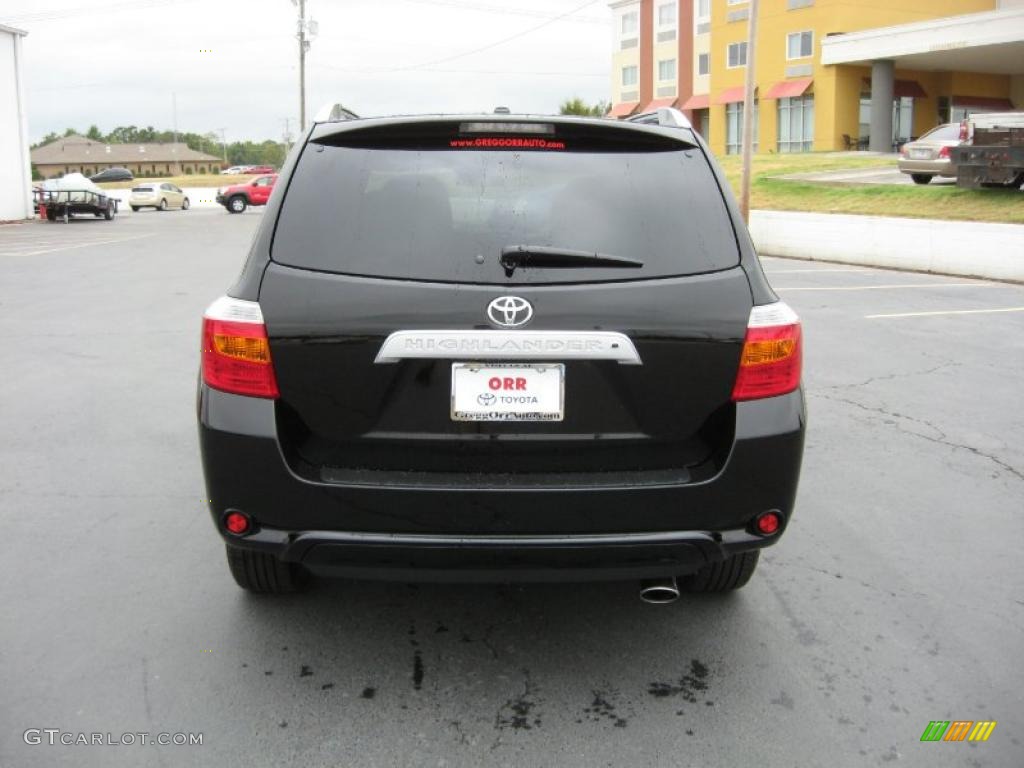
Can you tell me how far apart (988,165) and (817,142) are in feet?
97.9

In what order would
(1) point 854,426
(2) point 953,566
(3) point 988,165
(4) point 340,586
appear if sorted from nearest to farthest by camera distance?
(4) point 340,586 < (2) point 953,566 < (1) point 854,426 < (3) point 988,165

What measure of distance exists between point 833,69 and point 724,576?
49.6 m

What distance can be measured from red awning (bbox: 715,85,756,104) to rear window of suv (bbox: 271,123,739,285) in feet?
179

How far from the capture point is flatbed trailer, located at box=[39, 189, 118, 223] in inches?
1543

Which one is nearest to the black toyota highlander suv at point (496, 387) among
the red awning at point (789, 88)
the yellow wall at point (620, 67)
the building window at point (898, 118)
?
the building window at point (898, 118)

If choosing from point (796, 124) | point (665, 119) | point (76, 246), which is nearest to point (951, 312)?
point (665, 119)

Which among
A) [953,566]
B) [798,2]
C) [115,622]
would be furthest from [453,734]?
[798,2]

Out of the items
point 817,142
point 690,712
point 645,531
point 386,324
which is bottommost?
point 690,712

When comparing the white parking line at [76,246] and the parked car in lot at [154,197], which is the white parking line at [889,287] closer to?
the white parking line at [76,246]

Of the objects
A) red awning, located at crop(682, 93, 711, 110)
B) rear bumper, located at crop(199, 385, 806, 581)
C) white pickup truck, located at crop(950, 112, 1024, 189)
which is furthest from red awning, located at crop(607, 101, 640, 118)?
rear bumper, located at crop(199, 385, 806, 581)

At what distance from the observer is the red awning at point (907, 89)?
49.5 meters

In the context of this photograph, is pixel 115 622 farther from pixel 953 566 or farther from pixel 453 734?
pixel 953 566

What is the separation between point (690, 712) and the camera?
10.1ft

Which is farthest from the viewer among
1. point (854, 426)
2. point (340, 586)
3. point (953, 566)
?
point (854, 426)
